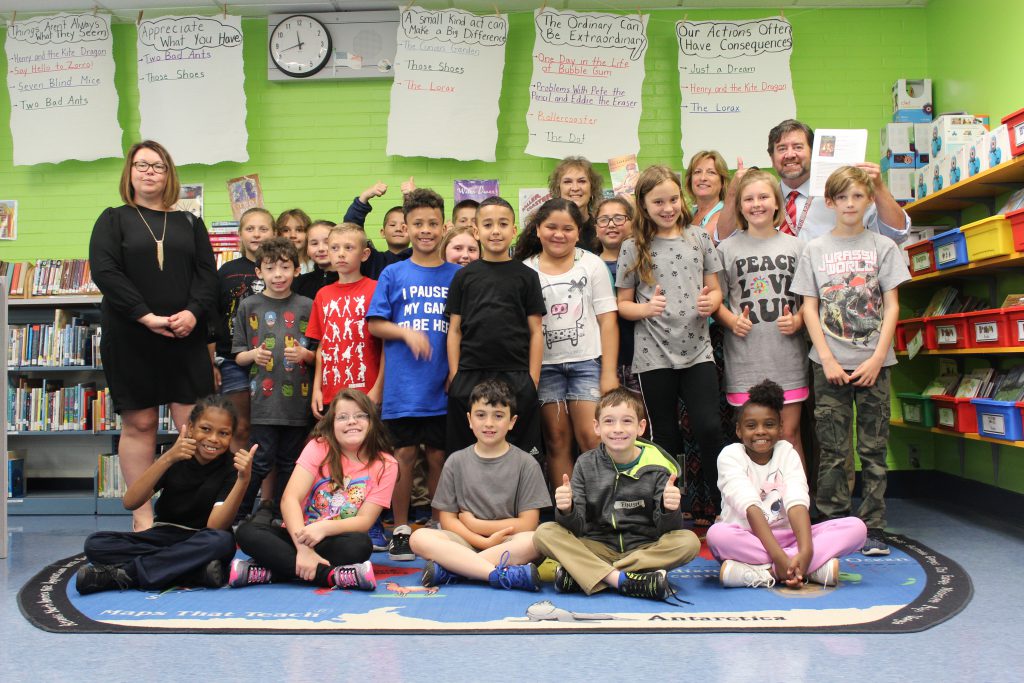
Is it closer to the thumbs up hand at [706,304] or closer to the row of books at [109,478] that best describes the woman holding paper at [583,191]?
the thumbs up hand at [706,304]

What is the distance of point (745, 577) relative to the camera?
2.61 m

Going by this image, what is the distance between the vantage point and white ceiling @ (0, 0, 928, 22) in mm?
4895

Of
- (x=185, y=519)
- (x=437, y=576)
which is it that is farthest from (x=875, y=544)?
(x=185, y=519)

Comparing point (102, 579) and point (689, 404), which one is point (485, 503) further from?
point (102, 579)

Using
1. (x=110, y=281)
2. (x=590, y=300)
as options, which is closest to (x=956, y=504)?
(x=590, y=300)

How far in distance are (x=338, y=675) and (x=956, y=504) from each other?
11.8 ft

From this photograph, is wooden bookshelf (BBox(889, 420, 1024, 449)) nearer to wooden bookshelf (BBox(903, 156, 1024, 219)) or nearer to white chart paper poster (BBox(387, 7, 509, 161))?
wooden bookshelf (BBox(903, 156, 1024, 219))

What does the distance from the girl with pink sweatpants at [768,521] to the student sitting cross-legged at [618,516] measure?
0.60 ft

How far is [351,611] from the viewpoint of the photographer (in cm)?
240

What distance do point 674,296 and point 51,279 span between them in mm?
3577

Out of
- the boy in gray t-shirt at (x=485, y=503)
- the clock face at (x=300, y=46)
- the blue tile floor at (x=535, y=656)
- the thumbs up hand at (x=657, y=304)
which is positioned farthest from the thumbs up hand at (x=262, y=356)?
the clock face at (x=300, y=46)

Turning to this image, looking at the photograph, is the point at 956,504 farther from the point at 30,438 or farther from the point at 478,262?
the point at 30,438

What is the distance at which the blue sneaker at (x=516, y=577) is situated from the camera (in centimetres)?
259

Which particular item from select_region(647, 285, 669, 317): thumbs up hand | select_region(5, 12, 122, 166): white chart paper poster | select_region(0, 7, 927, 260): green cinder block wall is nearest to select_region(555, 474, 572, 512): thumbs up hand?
select_region(647, 285, 669, 317): thumbs up hand
